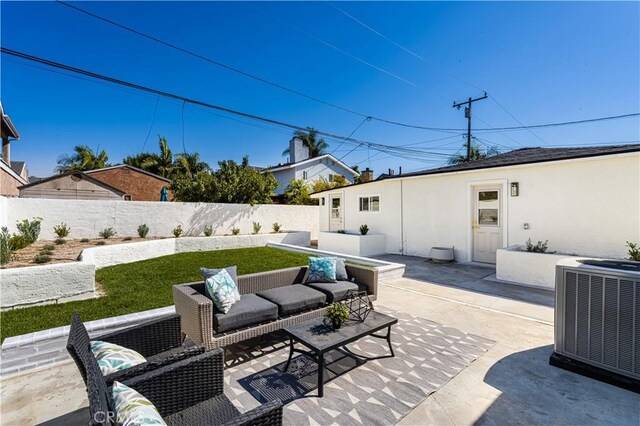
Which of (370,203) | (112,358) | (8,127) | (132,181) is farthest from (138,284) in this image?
(132,181)

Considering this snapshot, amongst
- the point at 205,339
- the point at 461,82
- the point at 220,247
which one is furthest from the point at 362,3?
the point at 220,247

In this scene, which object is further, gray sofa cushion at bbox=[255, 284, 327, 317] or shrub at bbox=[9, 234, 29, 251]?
shrub at bbox=[9, 234, 29, 251]

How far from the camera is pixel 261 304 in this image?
4051 millimetres

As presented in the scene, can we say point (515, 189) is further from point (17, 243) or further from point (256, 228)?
point (17, 243)

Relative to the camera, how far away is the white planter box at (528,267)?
6988 mm

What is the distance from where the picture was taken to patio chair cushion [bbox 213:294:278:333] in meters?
3.59

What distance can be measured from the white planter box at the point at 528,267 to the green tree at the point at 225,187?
12.2 m

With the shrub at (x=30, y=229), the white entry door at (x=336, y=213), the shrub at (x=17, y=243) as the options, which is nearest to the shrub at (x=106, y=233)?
the shrub at (x=30, y=229)

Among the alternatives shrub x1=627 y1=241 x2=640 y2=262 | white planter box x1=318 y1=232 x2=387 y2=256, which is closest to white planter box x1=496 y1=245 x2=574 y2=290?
shrub x1=627 y1=241 x2=640 y2=262

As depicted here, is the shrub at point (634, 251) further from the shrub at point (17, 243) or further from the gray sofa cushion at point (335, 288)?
the shrub at point (17, 243)

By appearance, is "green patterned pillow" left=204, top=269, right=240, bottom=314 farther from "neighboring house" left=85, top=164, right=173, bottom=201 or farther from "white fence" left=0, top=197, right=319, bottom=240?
"neighboring house" left=85, top=164, right=173, bottom=201

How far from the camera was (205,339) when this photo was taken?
134 inches

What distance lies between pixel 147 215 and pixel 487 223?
13507 mm

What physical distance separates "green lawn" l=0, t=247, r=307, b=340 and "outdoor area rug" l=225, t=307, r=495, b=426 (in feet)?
8.86
